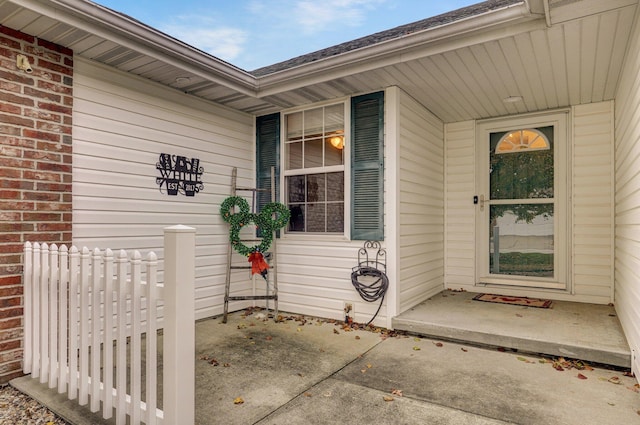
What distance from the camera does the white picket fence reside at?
5.73ft

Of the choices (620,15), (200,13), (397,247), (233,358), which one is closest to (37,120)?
(233,358)

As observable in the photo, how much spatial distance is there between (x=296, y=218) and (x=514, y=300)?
2861 millimetres

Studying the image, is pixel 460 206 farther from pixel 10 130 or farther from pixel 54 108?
pixel 10 130

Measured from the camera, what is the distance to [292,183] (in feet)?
15.2

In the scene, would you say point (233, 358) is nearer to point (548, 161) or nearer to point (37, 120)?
point (37, 120)

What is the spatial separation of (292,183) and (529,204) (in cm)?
310

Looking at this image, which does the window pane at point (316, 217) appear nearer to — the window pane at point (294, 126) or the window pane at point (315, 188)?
the window pane at point (315, 188)

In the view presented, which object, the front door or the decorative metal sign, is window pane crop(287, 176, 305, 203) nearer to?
the decorative metal sign

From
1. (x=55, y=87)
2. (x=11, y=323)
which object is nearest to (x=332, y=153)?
(x=55, y=87)

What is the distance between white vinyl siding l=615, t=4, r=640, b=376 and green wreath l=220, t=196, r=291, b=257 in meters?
3.17

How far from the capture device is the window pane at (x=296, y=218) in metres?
4.56

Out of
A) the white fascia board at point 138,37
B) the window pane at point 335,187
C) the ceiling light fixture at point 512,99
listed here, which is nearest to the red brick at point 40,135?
the white fascia board at point 138,37

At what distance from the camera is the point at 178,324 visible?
1.74 metres

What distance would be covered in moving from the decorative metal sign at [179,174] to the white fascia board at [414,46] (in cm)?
118
